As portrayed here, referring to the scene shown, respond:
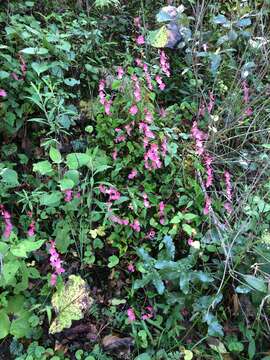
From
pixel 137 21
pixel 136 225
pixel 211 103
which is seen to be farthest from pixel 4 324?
pixel 137 21

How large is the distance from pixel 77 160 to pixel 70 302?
816 mm

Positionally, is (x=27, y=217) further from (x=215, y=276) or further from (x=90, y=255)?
(x=215, y=276)

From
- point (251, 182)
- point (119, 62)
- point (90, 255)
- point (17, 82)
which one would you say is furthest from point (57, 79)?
point (251, 182)

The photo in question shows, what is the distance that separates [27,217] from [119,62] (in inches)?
60.5

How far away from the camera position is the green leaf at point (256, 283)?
89.1 inches

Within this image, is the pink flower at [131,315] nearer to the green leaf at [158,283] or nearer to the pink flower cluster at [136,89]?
the green leaf at [158,283]

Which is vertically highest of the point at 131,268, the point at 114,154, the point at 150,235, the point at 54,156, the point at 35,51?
the point at 35,51

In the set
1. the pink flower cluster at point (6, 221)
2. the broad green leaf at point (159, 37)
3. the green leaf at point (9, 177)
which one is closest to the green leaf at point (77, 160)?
the green leaf at point (9, 177)

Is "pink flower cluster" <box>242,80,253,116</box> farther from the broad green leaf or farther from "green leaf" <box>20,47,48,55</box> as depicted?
"green leaf" <box>20,47,48,55</box>

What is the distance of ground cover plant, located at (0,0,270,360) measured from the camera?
2.36 metres

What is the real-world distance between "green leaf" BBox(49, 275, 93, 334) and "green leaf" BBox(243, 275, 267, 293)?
35.5 inches

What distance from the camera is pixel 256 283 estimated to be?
89.9 inches

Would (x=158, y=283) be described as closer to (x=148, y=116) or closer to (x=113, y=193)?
(x=113, y=193)

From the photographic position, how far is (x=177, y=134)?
308cm
